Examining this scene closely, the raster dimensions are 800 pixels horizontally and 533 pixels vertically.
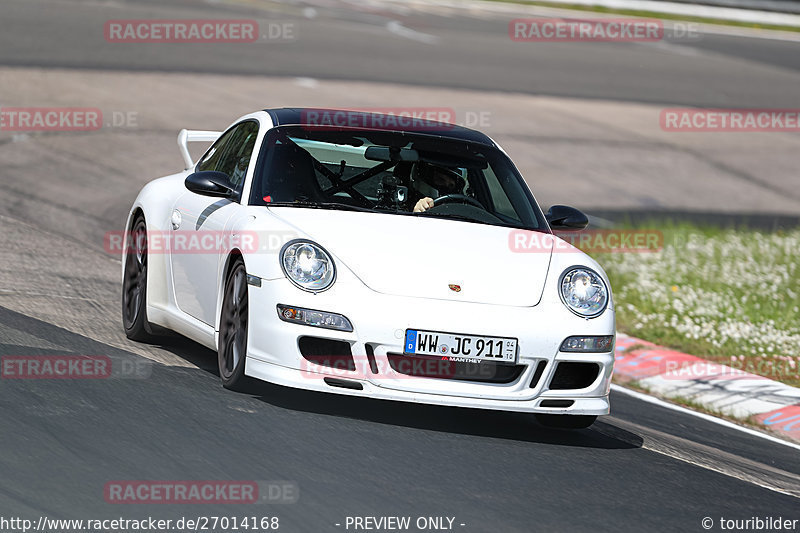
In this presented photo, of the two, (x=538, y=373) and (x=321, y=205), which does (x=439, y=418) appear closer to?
(x=538, y=373)

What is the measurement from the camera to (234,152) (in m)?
7.89

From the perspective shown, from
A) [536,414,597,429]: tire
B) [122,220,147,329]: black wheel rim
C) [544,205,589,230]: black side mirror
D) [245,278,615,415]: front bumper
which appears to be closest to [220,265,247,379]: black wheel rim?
[245,278,615,415]: front bumper

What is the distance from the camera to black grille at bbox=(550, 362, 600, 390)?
646cm

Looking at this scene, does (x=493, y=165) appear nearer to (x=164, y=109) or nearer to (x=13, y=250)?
(x=13, y=250)

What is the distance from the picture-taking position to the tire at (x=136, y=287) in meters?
7.90

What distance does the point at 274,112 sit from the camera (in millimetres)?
7930

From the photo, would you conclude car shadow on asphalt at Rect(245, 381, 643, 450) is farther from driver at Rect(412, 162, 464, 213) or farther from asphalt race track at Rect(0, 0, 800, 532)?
driver at Rect(412, 162, 464, 213)

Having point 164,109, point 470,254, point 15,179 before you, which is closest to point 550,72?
point 164,109

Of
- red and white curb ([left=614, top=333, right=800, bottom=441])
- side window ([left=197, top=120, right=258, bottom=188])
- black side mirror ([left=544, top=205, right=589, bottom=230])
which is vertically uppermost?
side window ([left=197, top=120, right=258, bottom=188])

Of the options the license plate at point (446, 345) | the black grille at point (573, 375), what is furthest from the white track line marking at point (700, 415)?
the license plate at point (446, 345)

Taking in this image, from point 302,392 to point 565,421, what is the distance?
1393 millimetres

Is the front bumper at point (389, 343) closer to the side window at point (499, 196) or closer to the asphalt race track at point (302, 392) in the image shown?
the asphalt race track at point (302, 392)

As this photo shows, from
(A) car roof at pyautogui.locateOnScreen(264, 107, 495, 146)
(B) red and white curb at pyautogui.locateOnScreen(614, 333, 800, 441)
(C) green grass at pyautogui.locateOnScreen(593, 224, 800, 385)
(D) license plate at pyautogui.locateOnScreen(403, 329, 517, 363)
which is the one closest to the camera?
(D) license plate at pyautogui.locateOnScreen(403, 329, 517, 363)

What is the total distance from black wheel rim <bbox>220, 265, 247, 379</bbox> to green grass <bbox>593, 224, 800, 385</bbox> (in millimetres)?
4575
